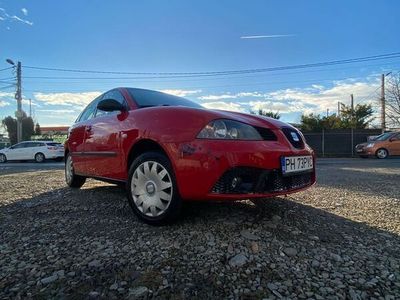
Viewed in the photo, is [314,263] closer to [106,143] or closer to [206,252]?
[206,252]

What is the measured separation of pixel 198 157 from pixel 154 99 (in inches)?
58.2

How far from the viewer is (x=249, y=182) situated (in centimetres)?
286

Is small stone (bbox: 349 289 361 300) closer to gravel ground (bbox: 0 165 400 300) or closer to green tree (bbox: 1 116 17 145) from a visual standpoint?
gravel ground (bbox: 0 165 400 300)

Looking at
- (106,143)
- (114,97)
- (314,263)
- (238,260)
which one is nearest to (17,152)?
(114,97)

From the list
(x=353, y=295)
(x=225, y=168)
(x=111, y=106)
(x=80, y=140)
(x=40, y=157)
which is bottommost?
(x=353, y=295)

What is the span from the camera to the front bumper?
2756 mm

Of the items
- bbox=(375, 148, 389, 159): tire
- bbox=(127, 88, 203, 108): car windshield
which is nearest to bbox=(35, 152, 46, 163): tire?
bbox=(127, 88, 203, 108): car windshield

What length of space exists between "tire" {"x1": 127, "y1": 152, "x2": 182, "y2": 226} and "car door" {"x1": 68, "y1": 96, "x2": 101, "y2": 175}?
1.63m

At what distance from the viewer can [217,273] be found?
2281 mm

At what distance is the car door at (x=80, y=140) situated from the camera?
4734 millimetres

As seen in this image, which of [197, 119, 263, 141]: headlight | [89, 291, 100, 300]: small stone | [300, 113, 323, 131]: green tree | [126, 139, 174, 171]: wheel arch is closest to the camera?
[89, 291, 100, 300]: small stone

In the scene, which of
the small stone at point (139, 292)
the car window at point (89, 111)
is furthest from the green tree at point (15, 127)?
the small stone at point (139, 292)

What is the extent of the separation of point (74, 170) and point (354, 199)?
3899 mm

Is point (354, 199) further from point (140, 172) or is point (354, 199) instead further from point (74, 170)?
point (74, 170)
